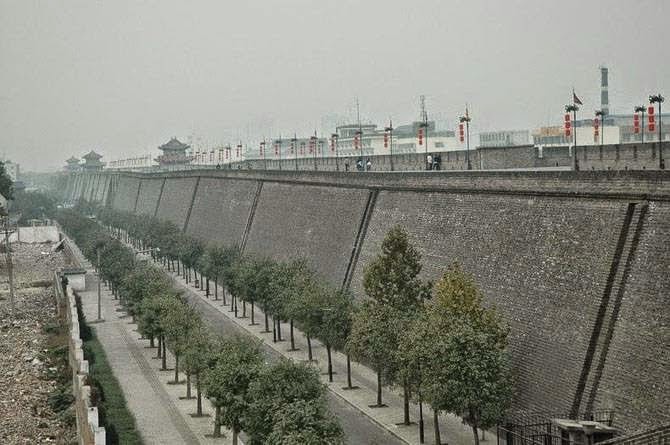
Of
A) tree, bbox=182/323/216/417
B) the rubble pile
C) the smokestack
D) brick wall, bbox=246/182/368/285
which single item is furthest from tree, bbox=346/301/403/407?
the smokestack

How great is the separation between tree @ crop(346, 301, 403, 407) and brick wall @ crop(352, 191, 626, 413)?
2780mm

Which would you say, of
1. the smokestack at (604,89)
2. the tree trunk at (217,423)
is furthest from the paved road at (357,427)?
the smokestack at (604,89)

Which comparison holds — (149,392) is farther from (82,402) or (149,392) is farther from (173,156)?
(173,156)

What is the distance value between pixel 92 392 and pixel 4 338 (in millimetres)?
18069

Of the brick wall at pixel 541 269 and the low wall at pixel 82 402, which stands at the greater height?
the brick wall at pixel 541 269

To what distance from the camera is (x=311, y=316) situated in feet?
98.2

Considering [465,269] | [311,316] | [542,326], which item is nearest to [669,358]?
[542,326]

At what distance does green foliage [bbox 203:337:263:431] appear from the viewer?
2119cm

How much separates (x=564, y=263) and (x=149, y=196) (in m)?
73.6

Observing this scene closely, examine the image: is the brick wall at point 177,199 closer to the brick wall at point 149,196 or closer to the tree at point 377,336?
the brick wall at point 149,196

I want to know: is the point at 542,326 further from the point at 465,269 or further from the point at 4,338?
the point at 4,338

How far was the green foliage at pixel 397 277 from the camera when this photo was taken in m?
25.6

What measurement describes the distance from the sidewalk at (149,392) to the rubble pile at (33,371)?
1.94 m

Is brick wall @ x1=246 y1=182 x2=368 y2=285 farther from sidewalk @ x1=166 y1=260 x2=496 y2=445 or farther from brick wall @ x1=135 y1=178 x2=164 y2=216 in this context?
brick wall @ x1=135 y1=178 x2=164 y2=216
